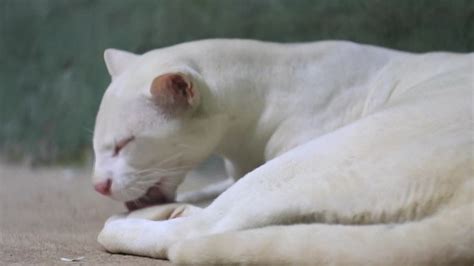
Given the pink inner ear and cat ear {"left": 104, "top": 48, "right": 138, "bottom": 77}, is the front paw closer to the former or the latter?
the pink inner ear

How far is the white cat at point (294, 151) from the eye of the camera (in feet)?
5.55

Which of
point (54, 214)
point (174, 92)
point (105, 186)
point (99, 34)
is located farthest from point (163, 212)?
point (99, 34)

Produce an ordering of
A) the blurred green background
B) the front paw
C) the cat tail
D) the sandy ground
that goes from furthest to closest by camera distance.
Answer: the blurred green background
the sandy ground
the front paw
the cat tail

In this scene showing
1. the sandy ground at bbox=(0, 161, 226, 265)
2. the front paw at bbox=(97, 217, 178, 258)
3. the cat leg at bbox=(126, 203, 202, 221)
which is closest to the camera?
the front paw at bbox=(97, 217, 178, 258)

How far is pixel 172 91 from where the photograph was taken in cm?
247

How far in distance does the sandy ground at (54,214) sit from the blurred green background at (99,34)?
29 centimetres

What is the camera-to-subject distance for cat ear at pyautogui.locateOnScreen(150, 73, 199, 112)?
2439 mm

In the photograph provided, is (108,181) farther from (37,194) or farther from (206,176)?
(206,176)

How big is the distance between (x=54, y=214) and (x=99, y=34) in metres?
1.57

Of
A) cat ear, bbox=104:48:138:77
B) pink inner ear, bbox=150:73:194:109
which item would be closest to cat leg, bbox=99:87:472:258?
pink inner ear, bbox=150:73:194:109

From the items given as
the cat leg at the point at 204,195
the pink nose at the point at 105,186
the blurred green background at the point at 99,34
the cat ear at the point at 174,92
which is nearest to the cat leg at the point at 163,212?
the pink nose at the point at 105,186

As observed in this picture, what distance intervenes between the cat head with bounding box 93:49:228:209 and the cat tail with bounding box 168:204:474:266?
0.74 meters

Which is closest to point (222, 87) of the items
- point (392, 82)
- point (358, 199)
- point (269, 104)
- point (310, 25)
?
point (269, 104)

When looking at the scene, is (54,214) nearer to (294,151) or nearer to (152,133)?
(152,133)
